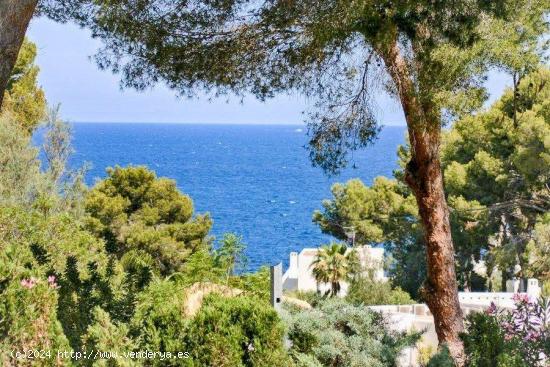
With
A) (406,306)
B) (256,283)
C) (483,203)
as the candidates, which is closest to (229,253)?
(256,283)

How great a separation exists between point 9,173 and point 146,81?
24.4ft

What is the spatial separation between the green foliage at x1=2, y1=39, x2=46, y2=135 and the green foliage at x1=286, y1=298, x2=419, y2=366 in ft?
37.8

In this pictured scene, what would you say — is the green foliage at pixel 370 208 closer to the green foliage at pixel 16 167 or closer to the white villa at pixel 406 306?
the white villa at pixel 406 306

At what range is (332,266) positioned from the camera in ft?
56.0

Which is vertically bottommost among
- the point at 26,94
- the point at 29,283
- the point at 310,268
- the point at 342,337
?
the point at 310,268

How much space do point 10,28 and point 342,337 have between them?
2.45m

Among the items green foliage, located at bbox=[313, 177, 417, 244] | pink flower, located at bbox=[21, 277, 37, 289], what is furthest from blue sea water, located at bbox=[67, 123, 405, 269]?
pink flower, located at bbox=[21, 277, 37, 289]

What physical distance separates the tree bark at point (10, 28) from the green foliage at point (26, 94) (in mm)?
11526

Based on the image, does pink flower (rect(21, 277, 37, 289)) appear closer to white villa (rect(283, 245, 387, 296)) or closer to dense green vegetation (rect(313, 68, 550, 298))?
dense green vegetation (rect(313, 68, 550, 298))

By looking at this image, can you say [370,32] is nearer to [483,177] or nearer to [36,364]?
[36,364]

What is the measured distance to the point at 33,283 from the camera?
285 cm

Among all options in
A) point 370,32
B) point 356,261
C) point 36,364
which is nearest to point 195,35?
point 370,32

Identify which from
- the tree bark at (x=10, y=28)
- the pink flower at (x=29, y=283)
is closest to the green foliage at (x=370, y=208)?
the tree bark at (x=10, y=28)

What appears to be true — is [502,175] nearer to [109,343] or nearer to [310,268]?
[310,268]
